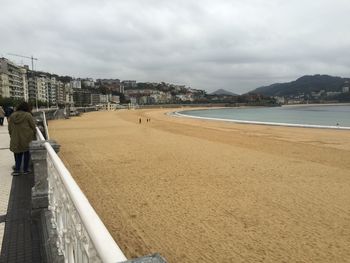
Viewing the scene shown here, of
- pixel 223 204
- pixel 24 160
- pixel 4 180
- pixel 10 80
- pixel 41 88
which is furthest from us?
pixel 41 88

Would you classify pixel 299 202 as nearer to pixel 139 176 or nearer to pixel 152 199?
pixel 152 199

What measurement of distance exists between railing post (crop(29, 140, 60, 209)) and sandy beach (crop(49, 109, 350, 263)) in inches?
39.1

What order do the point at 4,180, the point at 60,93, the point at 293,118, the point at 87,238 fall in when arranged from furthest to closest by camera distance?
the point at 60,93 → the point at 293,118 → the point at 4,180 → the point at 87,238

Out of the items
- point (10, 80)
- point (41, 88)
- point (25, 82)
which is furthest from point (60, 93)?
point (10, 80)

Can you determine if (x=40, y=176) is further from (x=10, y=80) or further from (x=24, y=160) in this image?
(x=10, y=80)

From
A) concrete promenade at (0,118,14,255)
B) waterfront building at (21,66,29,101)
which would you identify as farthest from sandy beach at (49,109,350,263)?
waterfront building at (21,66,29,101)

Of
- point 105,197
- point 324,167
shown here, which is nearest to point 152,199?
point 105,197

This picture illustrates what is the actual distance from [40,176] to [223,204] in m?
3.05

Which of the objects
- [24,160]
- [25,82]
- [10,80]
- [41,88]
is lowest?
[24,160]

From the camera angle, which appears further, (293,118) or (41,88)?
(41,88)

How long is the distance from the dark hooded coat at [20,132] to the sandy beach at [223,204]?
4.94 ft

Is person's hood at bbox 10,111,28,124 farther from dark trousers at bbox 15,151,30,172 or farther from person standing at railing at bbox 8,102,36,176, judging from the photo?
dark trousers at bbox 15,151,30,172

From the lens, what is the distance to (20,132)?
6578mm

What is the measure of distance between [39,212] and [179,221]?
205cm
